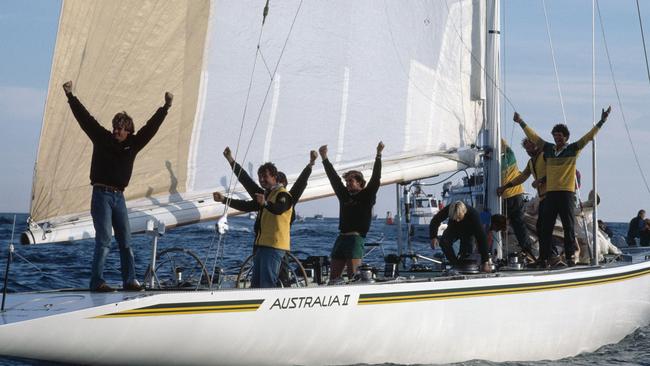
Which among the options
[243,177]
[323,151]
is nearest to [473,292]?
[323,151]

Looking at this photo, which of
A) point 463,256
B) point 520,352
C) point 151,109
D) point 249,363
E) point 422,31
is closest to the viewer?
point 249,363

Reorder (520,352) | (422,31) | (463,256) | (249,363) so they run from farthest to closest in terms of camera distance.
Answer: (422,31), (463,256), (520,352), (249,363)

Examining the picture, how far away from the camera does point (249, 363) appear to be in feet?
26.8

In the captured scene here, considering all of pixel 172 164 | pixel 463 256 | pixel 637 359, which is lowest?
pixel 637 359

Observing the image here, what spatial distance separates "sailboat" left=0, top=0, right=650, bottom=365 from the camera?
7926 millimetres

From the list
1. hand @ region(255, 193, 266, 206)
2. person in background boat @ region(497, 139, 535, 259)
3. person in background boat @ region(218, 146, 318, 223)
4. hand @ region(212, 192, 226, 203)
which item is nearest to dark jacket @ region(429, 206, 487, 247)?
person in background boat @ region(497, 139, 535, 259)

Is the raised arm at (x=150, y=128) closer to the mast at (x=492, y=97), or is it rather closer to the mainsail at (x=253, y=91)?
the mainsail at (x=253, y=91)

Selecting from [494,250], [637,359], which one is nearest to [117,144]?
[494,250]

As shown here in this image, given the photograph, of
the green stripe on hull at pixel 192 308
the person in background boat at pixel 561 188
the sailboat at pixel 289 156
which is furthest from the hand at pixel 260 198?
the person in background boat at pixel 561 188

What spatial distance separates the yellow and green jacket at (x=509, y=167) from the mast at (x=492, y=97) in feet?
1.99

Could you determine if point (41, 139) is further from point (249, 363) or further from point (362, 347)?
point (362, 347)

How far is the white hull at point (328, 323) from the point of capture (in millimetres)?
7621

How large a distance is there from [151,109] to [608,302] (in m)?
5.04

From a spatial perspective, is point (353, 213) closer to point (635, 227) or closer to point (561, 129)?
point (561, 129)
